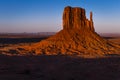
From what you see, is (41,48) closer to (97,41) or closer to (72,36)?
(72,36)

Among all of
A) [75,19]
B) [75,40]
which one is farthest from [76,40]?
[75,19]

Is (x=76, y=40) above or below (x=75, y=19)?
below

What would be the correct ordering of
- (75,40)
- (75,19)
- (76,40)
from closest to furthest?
(75,40) → (76,40) → (75,19)

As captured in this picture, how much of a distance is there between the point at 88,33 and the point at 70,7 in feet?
31.2

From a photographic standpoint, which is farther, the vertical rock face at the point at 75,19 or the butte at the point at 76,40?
the vertical rock face at the point at 75,19

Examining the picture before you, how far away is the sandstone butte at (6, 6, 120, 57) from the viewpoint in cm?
7838

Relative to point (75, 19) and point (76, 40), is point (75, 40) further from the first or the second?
point (75, 19)

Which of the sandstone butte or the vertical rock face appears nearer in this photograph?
the sandstone butte

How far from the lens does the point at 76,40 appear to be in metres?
81.7

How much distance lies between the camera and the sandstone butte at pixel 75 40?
7838cm

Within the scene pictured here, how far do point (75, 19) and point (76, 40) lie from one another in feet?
23.3

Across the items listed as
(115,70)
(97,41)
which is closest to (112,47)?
(97,41)

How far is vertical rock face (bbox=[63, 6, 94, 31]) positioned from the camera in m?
84.4

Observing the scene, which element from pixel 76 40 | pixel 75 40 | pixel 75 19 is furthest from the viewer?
pixel 75 19
